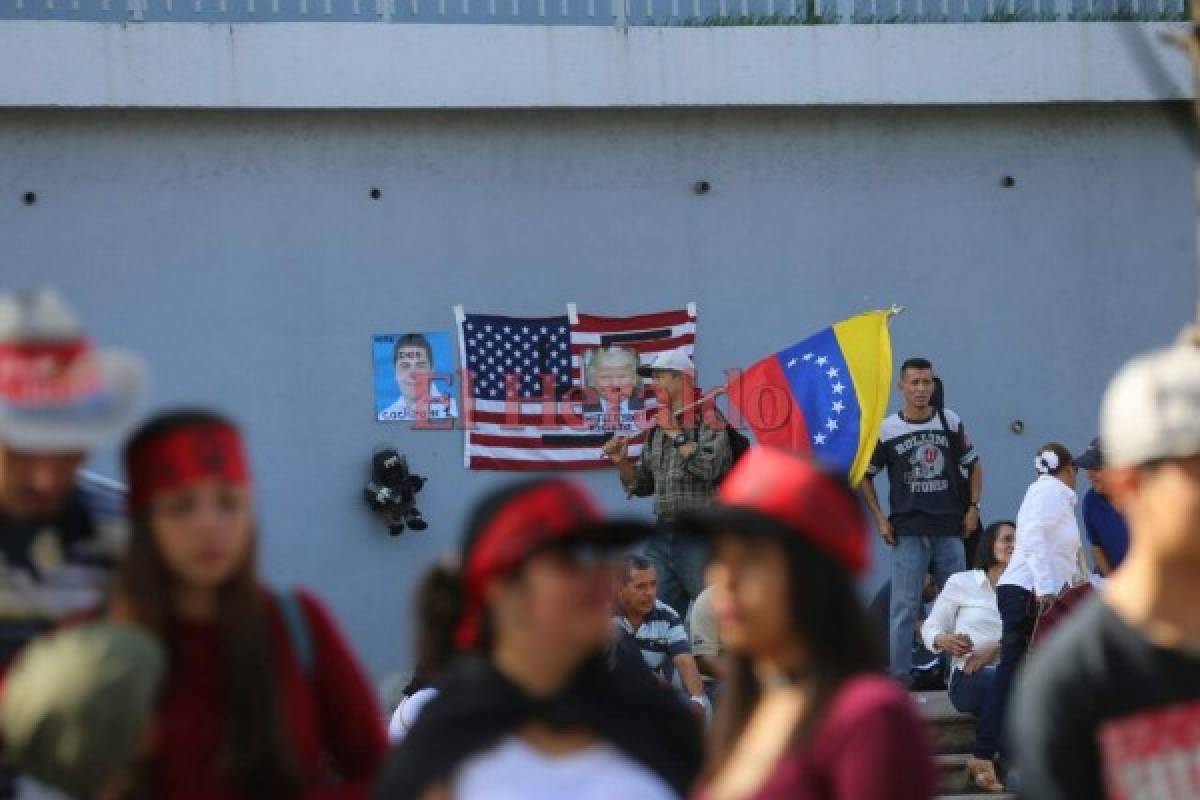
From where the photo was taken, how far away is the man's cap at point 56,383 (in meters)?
4.07

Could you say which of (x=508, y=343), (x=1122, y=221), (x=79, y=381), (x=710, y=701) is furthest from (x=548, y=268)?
(x=79, y=381)

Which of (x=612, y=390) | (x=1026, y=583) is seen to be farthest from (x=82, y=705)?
(x=612, y=390)

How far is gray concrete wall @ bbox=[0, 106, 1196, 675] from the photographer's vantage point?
16812mm

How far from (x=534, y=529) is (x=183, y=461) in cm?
64

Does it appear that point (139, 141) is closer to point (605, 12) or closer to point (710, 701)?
point (605, 12)

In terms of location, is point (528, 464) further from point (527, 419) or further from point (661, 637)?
point (661, 637)

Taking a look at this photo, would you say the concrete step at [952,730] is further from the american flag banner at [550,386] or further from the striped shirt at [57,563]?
the striped shirt at [57,563]

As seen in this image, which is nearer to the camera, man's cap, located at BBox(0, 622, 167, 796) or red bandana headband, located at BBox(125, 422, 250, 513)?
man's cap, located at BBox(0, 622, 167, 796)

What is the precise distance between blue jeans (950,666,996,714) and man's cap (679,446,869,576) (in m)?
8.77

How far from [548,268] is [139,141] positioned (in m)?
3.14

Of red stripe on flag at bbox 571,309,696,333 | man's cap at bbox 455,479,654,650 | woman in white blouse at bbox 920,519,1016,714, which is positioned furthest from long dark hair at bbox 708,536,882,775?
red stripe on flag at bbox 571,309,696,333

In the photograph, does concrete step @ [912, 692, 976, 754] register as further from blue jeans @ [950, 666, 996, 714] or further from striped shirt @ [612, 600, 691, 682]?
striped shirt @ [612, 600, 691, 682]

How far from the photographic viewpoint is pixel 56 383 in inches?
162

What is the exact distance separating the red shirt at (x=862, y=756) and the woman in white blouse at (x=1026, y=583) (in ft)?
27.0
